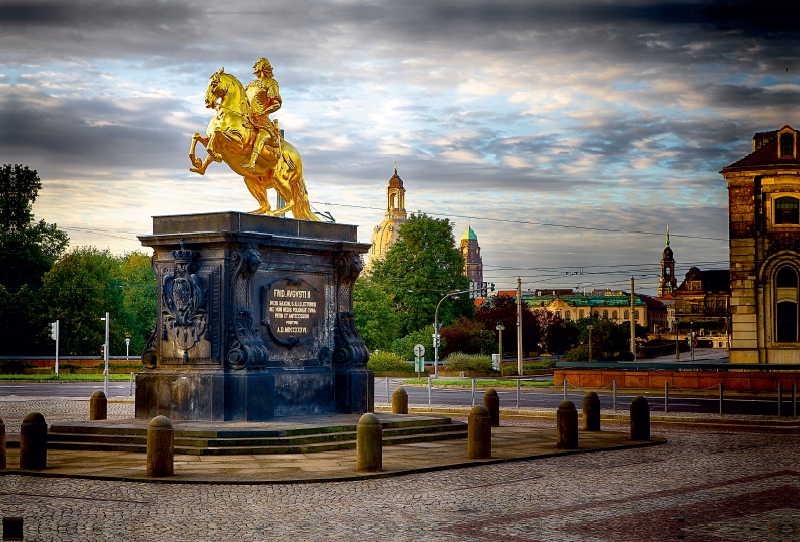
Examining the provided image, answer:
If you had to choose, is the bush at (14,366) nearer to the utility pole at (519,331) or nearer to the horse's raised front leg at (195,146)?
the utility pole at (519,331)

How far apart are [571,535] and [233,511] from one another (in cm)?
419

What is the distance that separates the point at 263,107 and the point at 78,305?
5944 centimetres

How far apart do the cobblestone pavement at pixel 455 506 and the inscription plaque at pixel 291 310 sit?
6.54m

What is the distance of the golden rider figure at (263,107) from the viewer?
2323cm

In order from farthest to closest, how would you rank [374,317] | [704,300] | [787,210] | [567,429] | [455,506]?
[704,300] < [374,317] < [787,210] < [567,429] < [455,506]

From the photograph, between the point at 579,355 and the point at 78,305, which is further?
the point at 78,305

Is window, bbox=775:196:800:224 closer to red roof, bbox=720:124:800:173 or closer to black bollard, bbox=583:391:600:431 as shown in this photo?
red roof, bbox=720:124:800:173

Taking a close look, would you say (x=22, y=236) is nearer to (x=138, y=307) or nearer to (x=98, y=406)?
(x=138, y=307)

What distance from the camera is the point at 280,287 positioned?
73.0 ft

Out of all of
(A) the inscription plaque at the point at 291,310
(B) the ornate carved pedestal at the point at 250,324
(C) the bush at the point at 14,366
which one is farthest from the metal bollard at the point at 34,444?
(C) the bush at the point at 14,366

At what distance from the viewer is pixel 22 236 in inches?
3492

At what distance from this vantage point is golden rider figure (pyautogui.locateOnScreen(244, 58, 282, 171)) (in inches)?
915

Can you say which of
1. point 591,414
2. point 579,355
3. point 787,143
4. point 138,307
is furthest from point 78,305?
point 591,414

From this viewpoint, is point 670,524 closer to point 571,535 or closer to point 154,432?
point 571,535
